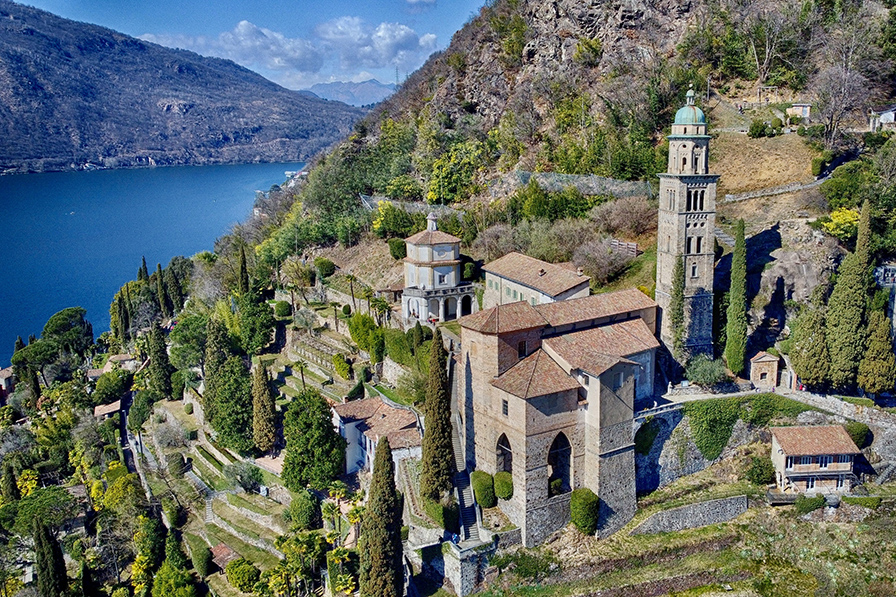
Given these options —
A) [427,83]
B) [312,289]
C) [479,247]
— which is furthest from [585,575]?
[427,83]

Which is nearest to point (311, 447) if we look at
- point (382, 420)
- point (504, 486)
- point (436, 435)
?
point (382, 420)

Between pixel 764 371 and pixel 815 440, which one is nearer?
pixel 815 440

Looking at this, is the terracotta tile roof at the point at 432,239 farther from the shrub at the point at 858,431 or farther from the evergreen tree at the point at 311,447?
the shrub at the point at 858,431

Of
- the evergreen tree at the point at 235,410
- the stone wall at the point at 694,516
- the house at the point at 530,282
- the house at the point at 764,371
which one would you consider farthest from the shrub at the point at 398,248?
the stone wall at the point at 694,516

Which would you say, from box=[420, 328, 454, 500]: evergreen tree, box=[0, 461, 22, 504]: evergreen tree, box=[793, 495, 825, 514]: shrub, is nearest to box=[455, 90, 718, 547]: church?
box=[420, 328, 454, 500]: evergreen tree

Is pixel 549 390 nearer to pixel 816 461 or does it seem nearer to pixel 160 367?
pixel 816 461
